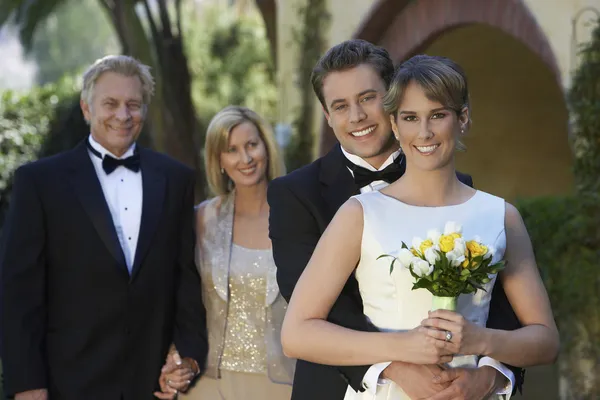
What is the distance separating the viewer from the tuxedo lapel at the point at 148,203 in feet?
14.4

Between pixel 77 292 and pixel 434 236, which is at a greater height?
pixel 434 236

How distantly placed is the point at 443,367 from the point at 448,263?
1.11 ft

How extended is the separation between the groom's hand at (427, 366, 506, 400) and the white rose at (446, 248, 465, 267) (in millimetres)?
334

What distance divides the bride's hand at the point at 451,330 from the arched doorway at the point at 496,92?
17.9 ft

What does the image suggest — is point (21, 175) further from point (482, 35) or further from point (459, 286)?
point (482, 35)

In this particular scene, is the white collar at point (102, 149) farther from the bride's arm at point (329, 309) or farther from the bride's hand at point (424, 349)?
the bride's hand at point (424, 349)

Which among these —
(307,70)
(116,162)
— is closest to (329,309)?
(116,162)

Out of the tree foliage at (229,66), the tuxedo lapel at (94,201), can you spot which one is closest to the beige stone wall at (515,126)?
the tuxedo lapel at (94,201)

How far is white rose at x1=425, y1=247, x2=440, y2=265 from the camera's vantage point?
2.71m

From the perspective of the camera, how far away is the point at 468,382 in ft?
9.37

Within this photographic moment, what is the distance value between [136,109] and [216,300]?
0.93 meters

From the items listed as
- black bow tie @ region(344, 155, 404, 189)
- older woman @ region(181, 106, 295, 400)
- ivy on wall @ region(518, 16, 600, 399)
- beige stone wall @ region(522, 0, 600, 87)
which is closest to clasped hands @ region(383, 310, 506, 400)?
black bow tie @ region(344, 155, 404, 189)

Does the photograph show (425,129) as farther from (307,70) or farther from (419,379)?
(307,70)

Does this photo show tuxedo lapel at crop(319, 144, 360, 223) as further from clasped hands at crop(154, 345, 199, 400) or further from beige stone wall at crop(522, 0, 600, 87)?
beige stone wall at crop(522, 0, 600, 87)
